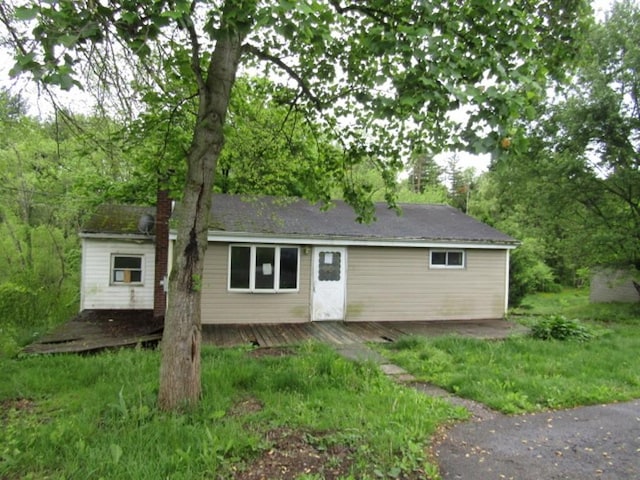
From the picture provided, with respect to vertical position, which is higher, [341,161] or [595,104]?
[595,104]

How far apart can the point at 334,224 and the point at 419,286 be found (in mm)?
2982

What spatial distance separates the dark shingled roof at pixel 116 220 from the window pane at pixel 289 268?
5.17 metres

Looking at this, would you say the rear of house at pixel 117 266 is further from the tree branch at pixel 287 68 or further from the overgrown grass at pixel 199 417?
the tree branch at pixel 287 68

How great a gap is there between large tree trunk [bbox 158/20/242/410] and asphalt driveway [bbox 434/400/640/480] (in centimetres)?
267

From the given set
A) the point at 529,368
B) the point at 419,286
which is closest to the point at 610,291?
the point at 419,286

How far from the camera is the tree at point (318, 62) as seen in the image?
2875 millimetres

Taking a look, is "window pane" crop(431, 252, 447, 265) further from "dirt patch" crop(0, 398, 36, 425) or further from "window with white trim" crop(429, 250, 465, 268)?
"dirt patch" crop(0, 398, 36, 425)

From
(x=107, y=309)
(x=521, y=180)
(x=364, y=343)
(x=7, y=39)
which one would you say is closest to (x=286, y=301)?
(x=364, y=343)

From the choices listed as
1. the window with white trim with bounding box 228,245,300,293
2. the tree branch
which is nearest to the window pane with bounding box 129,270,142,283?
the window with white trim with bounding box 228,245,300,293

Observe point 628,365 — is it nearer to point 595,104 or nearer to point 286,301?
point 286,301

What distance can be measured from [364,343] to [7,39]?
737cm

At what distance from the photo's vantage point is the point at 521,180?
1545 cm

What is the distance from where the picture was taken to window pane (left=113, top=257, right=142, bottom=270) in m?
12.8

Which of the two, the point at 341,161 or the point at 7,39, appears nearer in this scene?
the point at 7,39
